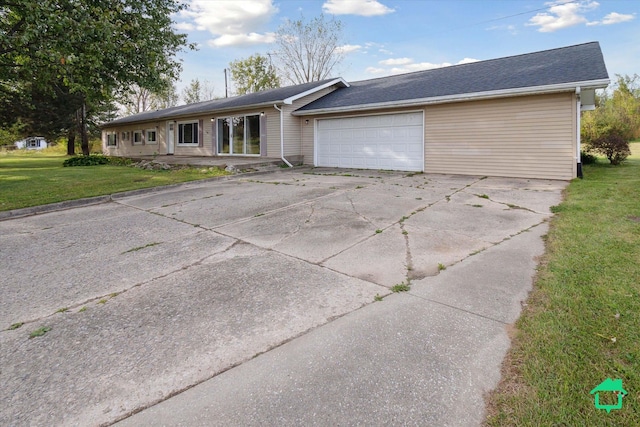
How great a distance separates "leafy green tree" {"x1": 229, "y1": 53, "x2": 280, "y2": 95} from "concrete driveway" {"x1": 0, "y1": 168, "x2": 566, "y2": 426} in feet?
124

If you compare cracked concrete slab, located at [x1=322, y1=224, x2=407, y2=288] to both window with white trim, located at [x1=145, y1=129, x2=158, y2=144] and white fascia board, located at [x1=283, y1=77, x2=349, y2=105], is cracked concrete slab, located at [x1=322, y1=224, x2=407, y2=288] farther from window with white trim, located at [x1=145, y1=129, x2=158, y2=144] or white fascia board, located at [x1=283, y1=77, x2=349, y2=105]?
window with white trim, located at [x1=145, y1=129, x2=158, y2=144]

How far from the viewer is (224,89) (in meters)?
43.4

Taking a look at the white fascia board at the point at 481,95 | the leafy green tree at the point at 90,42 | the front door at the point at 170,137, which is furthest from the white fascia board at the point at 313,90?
the front door at the point at 170,137

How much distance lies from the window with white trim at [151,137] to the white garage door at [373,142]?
41.4 feet

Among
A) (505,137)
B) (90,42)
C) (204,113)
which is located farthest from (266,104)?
(505,137)

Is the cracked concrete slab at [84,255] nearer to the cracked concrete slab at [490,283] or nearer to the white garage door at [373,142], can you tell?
the cracked concrete slab at [490,283]

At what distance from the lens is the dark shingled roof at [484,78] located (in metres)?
9.97

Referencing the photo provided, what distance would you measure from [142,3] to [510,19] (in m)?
19.4

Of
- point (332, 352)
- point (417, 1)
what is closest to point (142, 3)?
point (417, 1)

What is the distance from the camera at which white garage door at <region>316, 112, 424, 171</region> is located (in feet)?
41.9

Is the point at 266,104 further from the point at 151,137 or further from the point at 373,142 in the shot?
the point at 151,137

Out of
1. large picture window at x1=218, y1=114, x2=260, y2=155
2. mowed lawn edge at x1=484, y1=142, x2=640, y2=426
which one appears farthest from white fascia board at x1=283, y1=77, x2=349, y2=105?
mowed lawn edge at x1=484, y1=142, x2=640, y2=426

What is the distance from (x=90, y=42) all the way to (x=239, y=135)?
7.17m

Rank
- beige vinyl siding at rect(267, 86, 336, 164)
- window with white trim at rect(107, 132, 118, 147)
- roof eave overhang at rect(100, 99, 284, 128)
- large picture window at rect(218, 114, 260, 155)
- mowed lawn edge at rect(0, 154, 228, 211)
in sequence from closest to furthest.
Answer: mowed lawn edge at rect(0, 154, 228, 211), roof eave overhang at rect(100, 99, 284, 128), beige vinyl siding at rect(267, 86, 336, 164), large picture window at rect(218, 114, 260, 155), window with white trim at rect(107, 132, 118, 147)
